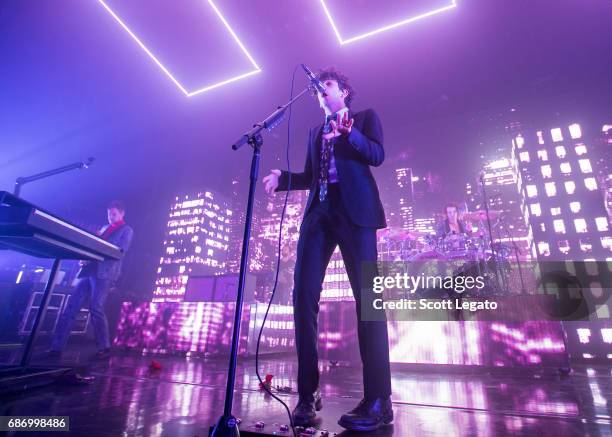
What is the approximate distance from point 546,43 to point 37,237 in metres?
11.3

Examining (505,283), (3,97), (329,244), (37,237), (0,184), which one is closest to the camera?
(329,244)

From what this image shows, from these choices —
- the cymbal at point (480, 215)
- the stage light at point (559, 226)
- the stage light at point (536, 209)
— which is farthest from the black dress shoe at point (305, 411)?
the stage light at point (536, 209)

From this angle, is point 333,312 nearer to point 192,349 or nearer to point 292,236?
point 192,349

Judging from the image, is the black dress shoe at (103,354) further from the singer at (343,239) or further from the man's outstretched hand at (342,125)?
the man's outstretched hand at (342,125)

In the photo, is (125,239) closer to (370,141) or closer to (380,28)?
(370,141)

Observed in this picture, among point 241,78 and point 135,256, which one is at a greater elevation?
point 241,78

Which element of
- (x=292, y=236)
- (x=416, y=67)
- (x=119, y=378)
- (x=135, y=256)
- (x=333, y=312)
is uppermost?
(x=292, y=236)

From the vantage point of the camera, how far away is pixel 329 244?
1944mm

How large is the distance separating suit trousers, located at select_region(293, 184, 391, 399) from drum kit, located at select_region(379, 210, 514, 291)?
5711 mm

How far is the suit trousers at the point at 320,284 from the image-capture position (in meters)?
1.64

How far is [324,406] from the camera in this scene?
198cm

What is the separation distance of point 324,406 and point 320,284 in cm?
Result: 87

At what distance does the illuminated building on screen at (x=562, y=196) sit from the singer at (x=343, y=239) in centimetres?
4622

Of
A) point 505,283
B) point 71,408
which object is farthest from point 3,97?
point 505,283
